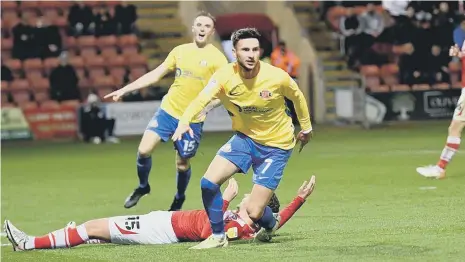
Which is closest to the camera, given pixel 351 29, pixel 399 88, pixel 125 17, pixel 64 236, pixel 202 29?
pixel 64 236

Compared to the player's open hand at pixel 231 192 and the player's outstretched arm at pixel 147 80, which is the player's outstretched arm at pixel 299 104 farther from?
the player's outstretched arm at pixel 147 80

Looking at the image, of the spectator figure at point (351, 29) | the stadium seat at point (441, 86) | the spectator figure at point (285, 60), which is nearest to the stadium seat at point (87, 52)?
the spectator figure at point (285, 60)

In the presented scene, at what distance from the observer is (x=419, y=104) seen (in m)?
27.0

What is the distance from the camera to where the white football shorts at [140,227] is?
9492mm

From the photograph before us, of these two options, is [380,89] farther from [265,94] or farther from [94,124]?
[265,94]

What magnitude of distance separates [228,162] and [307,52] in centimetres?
2018

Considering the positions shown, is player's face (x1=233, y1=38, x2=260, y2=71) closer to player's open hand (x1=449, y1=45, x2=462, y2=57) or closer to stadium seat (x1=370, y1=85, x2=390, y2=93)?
player's open hand (x1=449, y1=45, x2=462, y2=57)

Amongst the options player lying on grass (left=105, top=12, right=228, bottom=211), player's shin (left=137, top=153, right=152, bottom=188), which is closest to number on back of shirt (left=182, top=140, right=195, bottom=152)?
player lying on grass (left=105, top=12, right=228, bottom=211)

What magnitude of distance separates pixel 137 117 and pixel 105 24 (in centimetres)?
358

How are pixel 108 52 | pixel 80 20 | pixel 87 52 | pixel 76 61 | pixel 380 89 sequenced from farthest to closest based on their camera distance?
pixel 108 52 < pixel 87 52 < pixel 76 61 < pixel 80 20 < pixel 380 89

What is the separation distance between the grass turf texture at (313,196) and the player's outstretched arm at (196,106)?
0.99 meters

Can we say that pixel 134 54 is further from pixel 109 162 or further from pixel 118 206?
pixel 118 206

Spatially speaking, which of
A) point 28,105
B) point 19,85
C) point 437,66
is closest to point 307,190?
point 28,105

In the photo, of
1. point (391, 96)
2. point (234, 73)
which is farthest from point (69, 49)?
point (234, 73)
